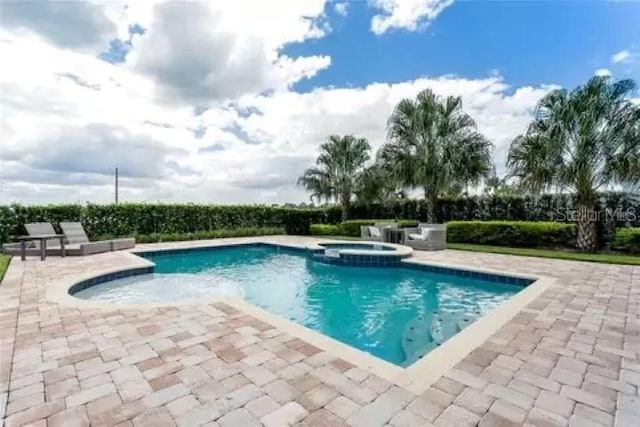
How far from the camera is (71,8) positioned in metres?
5.54

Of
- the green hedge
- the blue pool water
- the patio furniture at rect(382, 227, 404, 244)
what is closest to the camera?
the blue pool water

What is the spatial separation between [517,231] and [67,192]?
56.4 feet

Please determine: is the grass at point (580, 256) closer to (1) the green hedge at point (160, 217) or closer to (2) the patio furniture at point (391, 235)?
(2) the patio furniture at point (391, 235)

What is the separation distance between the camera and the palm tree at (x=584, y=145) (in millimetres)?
10047

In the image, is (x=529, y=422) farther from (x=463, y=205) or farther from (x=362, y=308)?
(x=463, y=205)

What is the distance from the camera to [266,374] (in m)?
2.75

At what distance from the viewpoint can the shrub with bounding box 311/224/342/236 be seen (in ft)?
59.8

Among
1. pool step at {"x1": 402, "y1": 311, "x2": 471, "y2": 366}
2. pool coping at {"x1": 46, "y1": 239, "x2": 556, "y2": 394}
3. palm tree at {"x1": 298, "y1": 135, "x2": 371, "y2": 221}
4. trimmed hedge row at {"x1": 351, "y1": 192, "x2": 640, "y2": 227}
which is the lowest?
Answer: pool step at {"x1": 402, "y1": 311, "x2": 471, "y2": 366}

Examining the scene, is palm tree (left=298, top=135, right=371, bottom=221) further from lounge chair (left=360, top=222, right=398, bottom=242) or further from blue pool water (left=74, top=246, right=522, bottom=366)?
blue pool water (left=74, top=246, right=522, bottom=366)

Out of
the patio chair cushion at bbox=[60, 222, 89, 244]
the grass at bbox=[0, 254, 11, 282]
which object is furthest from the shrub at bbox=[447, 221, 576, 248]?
the grass at bbox=[0, 254, 11, 282]

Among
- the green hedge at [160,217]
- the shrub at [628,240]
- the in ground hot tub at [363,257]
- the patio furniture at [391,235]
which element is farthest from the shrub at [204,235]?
the shrub at [628,240]

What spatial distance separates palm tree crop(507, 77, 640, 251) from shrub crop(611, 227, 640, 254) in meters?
0.64

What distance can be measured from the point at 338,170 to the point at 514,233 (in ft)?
33.1

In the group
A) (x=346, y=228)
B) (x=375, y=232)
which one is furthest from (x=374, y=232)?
(x=346, y=228)
